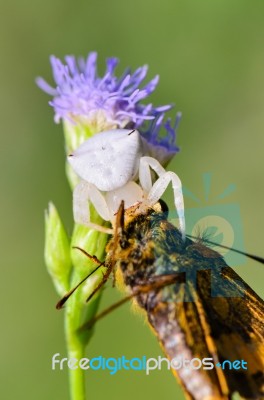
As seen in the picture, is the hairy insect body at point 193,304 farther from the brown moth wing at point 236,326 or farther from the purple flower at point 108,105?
the purple flower at point 108,105

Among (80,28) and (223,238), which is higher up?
(80,28)

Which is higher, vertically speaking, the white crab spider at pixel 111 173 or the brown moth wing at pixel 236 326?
the white crab spider at pixel 111 173

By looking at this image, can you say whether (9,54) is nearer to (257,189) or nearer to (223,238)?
(257,189)

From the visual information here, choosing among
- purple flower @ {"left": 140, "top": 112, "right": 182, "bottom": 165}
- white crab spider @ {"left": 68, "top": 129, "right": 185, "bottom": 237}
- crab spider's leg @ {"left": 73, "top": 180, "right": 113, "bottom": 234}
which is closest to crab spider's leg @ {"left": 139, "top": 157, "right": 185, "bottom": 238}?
white crab spider @ {"left": 68, "top": 129, "right": 185, "bottom": 237}

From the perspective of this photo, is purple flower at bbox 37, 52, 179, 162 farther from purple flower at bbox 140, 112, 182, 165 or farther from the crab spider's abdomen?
the crab spider's abdomen

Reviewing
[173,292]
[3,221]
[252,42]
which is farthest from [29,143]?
[173,292]

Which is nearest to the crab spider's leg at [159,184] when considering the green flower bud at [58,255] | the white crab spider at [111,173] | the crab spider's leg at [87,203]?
the white crab spider at [111,173]
